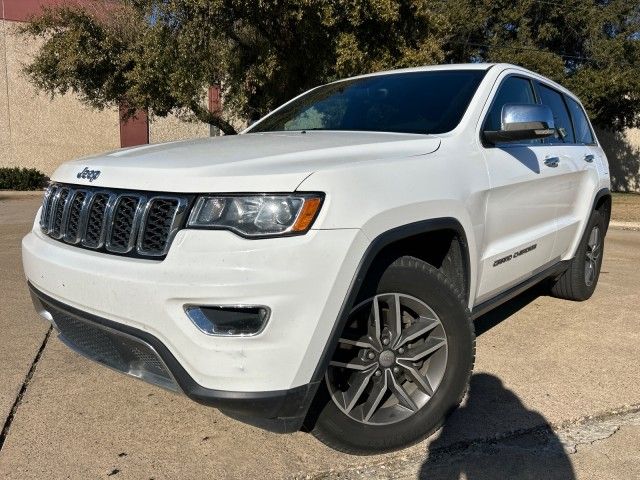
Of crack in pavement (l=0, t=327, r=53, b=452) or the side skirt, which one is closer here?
crack in pavement (l=0, t=327, r=53, b=452)

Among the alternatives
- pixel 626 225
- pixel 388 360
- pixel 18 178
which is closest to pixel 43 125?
pixel 18 178

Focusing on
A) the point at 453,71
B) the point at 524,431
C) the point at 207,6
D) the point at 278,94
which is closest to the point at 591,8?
the point at 278,94

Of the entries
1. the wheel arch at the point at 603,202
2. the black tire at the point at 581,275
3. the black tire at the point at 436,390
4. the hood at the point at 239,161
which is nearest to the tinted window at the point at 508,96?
the hood at the point at 239,161

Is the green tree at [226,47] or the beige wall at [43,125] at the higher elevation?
the green tree at [226,47]

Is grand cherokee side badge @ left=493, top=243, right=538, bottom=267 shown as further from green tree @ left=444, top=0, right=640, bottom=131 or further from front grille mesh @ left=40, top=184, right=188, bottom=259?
green tree @ left=444, top=0, right=640, bottom=131

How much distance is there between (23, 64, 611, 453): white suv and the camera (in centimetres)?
200

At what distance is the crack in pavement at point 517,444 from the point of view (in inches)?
95.4

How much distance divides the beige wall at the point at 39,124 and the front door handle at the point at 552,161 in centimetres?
2024

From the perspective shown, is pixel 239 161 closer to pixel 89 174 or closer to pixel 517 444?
pixel 89 174

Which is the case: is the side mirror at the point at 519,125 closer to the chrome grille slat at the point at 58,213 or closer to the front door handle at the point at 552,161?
the front door handle at the point at 552,161

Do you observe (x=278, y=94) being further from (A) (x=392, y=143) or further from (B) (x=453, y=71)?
(A) (x=392, y=143)

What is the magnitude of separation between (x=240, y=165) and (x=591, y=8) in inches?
874

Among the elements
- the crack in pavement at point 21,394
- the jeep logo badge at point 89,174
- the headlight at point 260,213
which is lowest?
the crack in pavement at point 21,394

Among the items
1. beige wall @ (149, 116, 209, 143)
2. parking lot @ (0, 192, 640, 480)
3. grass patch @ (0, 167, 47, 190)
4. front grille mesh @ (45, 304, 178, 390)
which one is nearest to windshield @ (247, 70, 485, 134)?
parking lot @ (0, 192, 640, 480)
